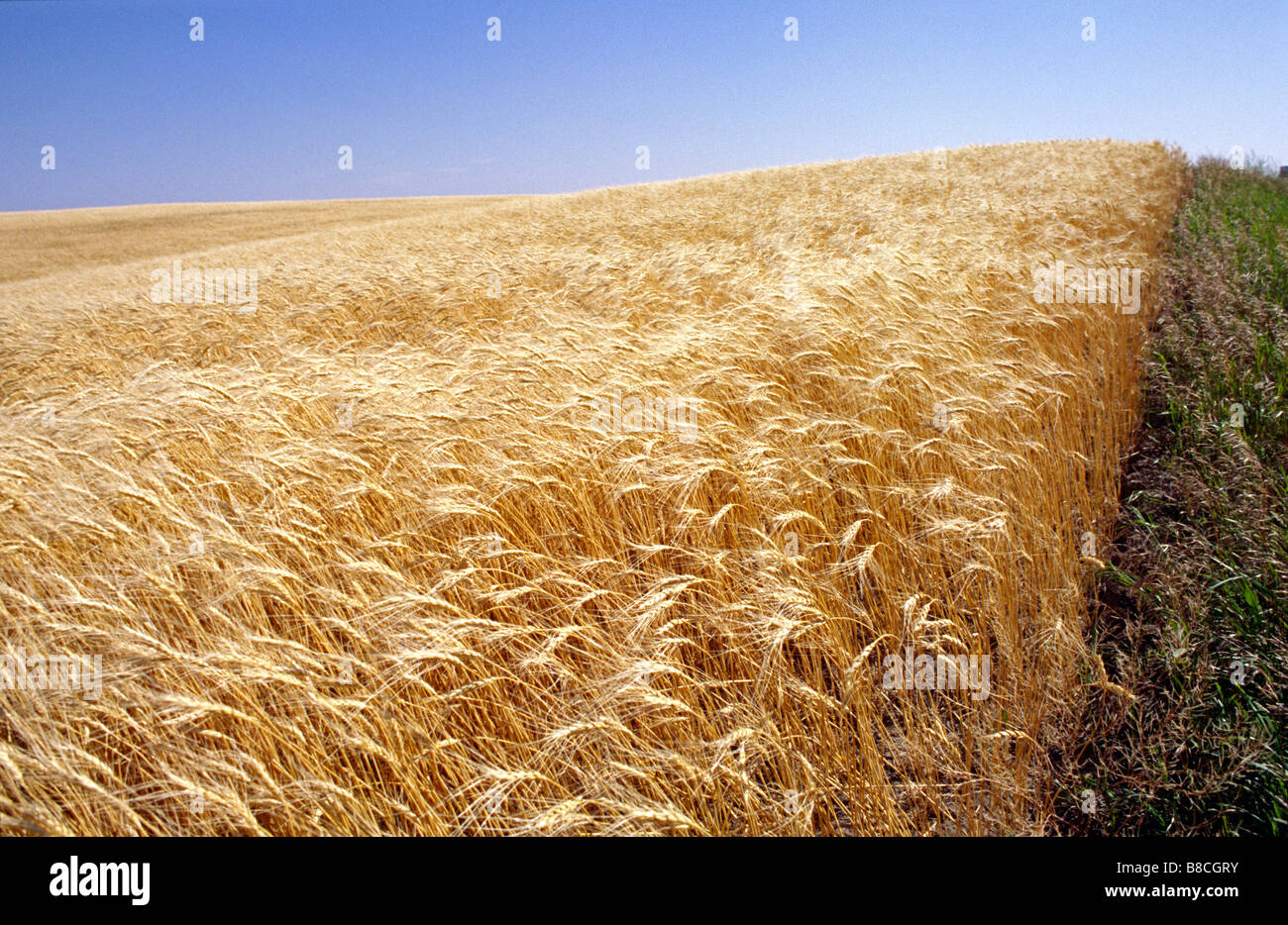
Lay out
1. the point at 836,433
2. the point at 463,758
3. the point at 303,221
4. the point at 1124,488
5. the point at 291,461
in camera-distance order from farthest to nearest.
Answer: the point at 303,221
the point at 1124,488
the point at 836,433
the point at 291,461
the point at 463,758

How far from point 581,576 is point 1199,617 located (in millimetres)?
1807

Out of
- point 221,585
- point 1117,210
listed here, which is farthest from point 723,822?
point 1117,210

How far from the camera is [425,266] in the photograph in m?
8.91

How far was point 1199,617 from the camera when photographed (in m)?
1.88

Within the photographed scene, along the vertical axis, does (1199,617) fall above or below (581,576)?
below

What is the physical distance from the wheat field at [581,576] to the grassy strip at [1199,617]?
12 centimetres

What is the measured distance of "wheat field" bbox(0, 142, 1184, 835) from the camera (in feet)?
4.61

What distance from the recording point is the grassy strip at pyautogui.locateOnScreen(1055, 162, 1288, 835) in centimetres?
150

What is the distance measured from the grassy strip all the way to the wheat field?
0.12 meters

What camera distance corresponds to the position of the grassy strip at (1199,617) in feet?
4.92

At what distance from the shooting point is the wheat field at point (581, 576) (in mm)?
1405

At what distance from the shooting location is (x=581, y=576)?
1961mm

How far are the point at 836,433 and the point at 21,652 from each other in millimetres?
2467

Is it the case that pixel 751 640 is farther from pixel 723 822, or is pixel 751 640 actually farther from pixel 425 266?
pixel 425 266
